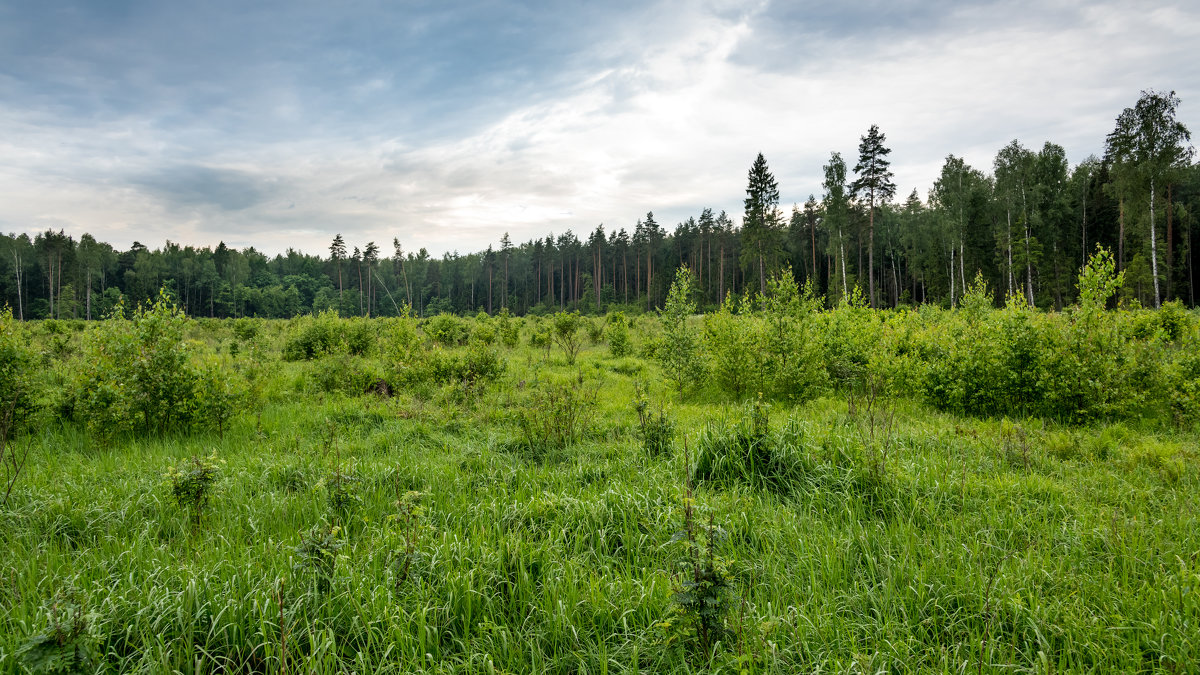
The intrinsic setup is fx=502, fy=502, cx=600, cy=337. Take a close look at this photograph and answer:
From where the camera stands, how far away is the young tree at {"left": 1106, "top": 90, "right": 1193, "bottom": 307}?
29.2m

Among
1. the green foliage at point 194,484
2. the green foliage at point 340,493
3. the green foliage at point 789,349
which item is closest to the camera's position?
the green foliage at point 194,484

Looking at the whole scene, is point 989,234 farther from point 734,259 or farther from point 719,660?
point 719,660

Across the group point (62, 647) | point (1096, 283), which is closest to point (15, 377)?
point (62, 647)

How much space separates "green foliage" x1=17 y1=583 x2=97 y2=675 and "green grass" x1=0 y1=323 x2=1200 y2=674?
110mm

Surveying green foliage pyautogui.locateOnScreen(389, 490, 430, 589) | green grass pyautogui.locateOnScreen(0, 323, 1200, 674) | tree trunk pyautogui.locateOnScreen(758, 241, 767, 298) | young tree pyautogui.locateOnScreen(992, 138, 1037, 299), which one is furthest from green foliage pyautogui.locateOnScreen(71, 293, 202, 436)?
young tree pyautogui.locateOnScreen(992, 138, 1037, 299)

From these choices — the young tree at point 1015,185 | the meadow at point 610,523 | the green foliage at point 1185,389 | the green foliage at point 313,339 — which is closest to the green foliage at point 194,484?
the meadow at point 610,523

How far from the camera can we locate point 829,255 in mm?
55688

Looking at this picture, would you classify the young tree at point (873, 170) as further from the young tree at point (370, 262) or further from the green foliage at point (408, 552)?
the young tree at point (370, 262)

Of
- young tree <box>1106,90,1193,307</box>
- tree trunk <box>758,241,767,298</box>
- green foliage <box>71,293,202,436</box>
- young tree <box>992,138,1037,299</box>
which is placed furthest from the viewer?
tree trunk <box>758,241,767,298</box>

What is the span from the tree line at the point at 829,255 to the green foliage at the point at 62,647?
7473 millimetres

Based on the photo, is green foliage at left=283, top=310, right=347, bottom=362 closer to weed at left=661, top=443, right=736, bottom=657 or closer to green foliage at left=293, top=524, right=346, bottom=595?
green foliage at left=293, top=524, right=346, bottom=595

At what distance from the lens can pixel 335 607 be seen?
3131mm

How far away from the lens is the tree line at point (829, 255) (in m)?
34.6

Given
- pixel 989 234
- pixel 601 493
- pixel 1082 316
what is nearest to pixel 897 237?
pixel 989 234
